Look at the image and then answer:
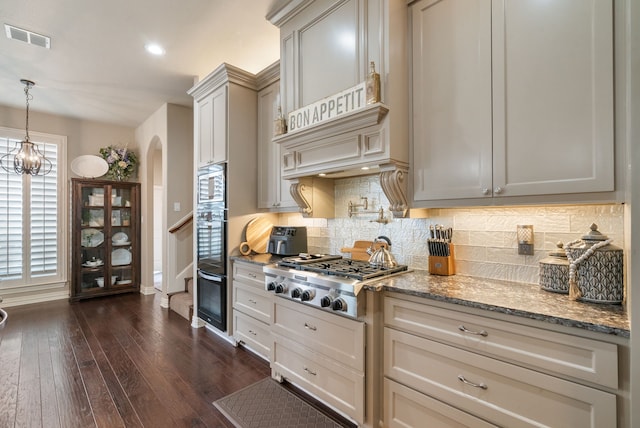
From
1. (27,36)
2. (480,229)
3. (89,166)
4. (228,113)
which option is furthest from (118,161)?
(480,229)

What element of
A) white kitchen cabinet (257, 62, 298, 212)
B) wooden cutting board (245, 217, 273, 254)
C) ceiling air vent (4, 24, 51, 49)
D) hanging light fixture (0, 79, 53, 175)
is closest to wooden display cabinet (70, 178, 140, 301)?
hanging light fixture (0, 79, 53, 175)

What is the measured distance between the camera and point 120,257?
16.5 feet

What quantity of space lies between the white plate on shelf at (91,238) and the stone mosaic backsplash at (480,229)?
4266 mm

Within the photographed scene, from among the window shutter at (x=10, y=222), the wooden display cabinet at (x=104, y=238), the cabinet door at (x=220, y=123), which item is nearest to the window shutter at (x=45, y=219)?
the window shutter at (x=10, y=222)

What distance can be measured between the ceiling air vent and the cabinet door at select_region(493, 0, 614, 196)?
3703 mm

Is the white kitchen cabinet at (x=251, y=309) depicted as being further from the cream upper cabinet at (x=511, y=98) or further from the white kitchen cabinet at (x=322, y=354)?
the cream upper cabinet at (x=511, y=98)

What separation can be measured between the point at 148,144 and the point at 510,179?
5.18 metres

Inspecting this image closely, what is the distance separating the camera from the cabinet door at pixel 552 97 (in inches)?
51.4

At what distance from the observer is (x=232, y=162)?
3.01 m

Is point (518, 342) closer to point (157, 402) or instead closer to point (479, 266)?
point (479, 266)

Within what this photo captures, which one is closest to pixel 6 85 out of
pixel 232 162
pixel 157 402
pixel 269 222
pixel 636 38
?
pixel 232 162

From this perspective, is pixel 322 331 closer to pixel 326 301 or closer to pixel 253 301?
pixel 326 301

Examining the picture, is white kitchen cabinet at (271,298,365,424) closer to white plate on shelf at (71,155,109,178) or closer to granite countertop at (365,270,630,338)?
granite countertop at (365,270,630,338)

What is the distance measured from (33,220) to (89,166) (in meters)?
1.09
